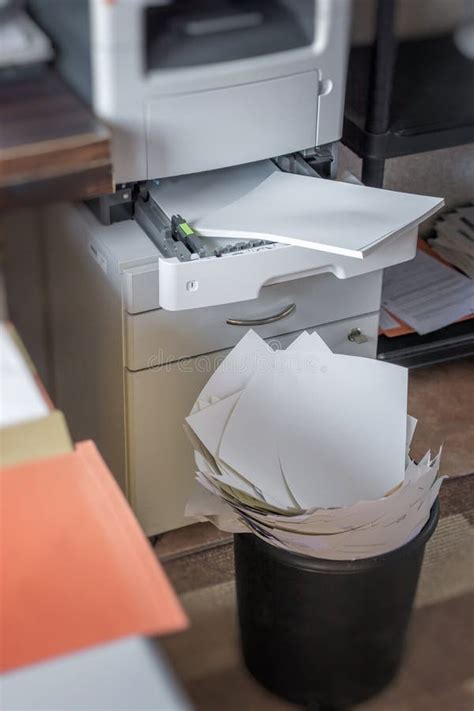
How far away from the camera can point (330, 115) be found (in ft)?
5.39

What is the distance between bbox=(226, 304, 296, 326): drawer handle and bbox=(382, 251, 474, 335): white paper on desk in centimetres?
49

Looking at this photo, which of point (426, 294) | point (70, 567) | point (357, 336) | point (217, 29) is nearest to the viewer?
point (70, 567)

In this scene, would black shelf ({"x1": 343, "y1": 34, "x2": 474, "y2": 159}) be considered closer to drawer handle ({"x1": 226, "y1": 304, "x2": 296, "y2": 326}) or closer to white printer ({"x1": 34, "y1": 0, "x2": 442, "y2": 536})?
white printer ({"x1": 34, "y1": 0, "x2": 442, "y2": 536})

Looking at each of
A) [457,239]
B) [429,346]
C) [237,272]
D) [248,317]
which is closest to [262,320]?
[248,317]

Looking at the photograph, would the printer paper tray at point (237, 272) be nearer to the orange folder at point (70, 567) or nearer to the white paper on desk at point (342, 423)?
the white paper on desk at point (342, 423)

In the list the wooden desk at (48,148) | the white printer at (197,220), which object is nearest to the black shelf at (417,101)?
the white printer at (197,220)

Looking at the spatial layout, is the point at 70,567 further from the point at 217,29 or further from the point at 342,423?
the point at 217,29

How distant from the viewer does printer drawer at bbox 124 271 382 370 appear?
1.63m

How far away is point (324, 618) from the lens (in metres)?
1.47

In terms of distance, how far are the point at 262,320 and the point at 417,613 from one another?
1.71 ft

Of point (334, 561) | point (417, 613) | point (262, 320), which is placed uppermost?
point (262, 320)

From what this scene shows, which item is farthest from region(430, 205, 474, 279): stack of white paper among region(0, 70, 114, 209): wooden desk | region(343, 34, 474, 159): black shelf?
region(0, 70, 114, 209): wooden desk

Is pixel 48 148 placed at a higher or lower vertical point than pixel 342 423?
higher

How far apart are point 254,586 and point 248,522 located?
0.13m
